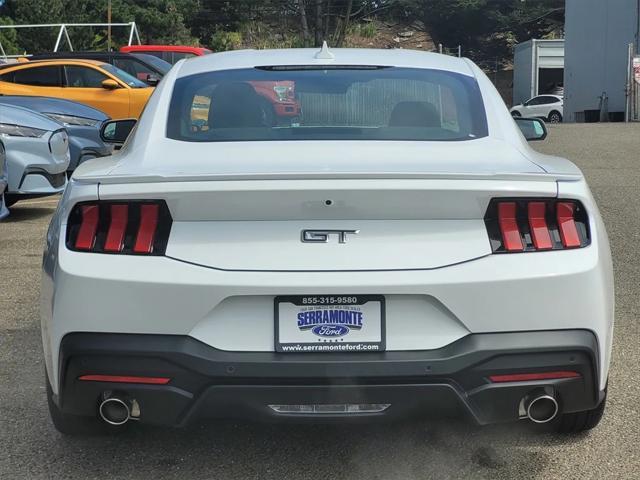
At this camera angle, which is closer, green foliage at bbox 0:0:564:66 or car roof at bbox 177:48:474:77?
car roof at bbox 177:48:474:77

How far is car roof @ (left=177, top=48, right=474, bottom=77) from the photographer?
412 centimetres

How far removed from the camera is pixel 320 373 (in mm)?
2834

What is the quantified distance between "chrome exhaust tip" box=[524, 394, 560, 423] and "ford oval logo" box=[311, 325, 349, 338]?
67 cm

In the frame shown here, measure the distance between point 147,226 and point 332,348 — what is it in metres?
0.71

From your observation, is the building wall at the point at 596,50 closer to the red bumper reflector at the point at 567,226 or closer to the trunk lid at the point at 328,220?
the red bumper reflector at the point at 567,226

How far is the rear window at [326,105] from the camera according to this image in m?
3.65

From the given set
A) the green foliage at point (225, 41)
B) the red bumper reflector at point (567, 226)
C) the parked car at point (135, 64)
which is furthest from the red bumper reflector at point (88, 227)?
the green foliage at point (225, 41)

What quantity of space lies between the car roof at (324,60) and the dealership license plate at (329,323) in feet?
5.18

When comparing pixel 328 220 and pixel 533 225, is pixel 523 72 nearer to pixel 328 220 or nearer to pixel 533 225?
pixel 533 225

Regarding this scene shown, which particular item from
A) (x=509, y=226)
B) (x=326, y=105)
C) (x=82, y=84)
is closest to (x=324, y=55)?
(x=326, y=105)

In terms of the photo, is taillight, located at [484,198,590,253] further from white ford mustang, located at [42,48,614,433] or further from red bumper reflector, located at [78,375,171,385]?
red bumper reflector, located at [78,375,171,385]

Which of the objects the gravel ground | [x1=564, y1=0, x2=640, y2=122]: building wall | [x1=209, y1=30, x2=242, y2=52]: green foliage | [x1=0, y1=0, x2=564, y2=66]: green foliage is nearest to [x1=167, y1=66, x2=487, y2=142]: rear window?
the gravel ground

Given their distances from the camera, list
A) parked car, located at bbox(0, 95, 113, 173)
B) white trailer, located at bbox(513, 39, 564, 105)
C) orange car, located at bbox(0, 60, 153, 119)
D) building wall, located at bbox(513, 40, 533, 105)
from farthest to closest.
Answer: building wall, located at bbox(513, 40, 533, 105), white trailer, located at bbox(513, 39, 564, 105), orange car, located at bbox(0, 60, 153, 119), parked car, located at bbox(0, 95, 113, 173)

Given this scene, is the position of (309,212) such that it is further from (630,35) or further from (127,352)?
(630,35)
